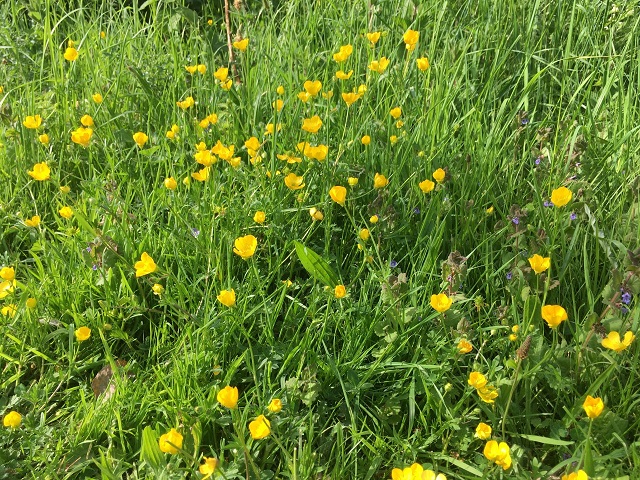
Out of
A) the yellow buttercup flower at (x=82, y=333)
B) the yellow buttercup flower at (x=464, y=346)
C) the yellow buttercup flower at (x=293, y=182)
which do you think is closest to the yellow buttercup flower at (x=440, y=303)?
the yellow buttercup flower at (x=464, y=346)

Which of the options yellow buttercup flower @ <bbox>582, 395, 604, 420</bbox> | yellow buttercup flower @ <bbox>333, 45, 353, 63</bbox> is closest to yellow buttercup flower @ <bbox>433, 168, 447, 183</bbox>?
yellow buttercup flower @ <bbox>333, 45, 353, 63</bbox>

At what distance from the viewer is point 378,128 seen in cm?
228

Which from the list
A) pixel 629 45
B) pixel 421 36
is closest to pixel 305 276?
pixel 421 36

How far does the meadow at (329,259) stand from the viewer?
157cm

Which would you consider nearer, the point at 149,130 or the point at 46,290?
the point at 46,290

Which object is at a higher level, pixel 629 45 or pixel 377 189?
pixel 629 45

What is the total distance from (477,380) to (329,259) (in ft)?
1.96

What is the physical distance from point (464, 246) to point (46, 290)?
1.22 m

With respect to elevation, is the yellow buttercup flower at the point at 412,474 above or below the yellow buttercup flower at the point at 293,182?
below

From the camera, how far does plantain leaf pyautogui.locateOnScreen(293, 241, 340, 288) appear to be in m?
1.83

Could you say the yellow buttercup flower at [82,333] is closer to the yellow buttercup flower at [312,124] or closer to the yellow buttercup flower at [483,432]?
the yellow buttercup flower at [312,124]

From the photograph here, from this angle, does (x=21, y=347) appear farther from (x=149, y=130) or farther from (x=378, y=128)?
(x=378, y=128)

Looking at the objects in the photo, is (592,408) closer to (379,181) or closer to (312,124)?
(379,181)

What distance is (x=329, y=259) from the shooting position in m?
1.92
